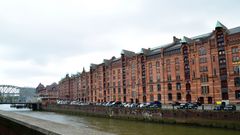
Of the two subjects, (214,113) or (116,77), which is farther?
(116,77)

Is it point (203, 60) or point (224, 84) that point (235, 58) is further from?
point (203, 60)

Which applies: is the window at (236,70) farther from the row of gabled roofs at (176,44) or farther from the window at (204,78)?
the row of gabled roofs at (176,44)

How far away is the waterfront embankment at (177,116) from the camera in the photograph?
37.9 meters

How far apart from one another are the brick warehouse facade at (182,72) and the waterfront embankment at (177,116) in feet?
62.7

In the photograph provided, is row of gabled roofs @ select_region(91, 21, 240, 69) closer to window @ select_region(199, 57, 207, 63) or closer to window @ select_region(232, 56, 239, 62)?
window @ select_region(199, 57, 207, 63)

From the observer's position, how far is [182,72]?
71.6 metres

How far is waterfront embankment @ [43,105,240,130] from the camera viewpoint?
3794cm

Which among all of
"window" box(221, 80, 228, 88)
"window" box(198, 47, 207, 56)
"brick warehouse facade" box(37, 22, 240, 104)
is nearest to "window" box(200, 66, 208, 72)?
"brick warehouse facade" box(37, 22, 240, 104)

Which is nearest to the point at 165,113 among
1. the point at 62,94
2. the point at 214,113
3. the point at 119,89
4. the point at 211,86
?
the point at 214,113

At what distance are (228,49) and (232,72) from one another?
19.3 ft

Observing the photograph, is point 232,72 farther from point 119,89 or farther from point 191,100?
point 119,89

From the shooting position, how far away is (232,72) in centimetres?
6006

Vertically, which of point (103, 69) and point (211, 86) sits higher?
point (103, 69)

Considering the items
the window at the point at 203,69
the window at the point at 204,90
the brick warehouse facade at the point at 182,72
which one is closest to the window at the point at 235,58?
the brick warehouse facade at the point at 182,72
